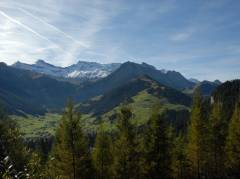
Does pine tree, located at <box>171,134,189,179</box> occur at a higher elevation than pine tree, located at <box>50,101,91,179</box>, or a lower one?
lower

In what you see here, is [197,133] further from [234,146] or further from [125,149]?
[125,149]

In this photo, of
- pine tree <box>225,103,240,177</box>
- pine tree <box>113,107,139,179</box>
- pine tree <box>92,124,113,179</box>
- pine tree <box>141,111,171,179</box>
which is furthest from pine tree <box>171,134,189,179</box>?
pine tree <box>113,107,139,179</box>

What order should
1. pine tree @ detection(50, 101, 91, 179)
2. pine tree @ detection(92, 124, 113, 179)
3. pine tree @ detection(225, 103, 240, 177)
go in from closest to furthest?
pine tree @ detection(50, 101, 91, 179) → pine tree @ detection(92, 124, 113, 179) → pine tree @ detection(225, 103, 240, 177)

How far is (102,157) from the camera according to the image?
2279 inches

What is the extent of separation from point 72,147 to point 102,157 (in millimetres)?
13176

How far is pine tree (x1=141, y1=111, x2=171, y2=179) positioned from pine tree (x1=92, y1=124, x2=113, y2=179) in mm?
11708

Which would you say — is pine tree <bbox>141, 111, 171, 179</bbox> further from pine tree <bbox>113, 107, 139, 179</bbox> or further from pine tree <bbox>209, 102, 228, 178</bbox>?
pine tree <bbox>209, 102, 228, 178</bbox>

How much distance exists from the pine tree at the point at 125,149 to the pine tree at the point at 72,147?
4537 millimetres

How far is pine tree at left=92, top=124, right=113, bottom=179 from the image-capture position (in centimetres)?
5744

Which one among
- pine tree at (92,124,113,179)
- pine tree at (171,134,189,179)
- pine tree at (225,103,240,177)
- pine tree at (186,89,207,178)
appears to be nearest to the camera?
pine tree at (92,124,113,179)

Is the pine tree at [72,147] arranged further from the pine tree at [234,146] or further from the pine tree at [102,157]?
the pine tree at [234,146]

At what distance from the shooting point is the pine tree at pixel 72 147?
45.5 meters

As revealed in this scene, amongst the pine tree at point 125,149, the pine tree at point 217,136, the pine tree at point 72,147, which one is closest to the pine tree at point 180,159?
the pine tree at point 217,136

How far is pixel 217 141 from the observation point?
212 ft
